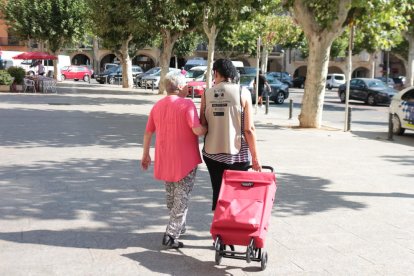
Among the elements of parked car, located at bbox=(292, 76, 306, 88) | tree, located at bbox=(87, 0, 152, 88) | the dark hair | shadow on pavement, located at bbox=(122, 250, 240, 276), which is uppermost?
tree, located at bbox=(87, 0, 152, 88)

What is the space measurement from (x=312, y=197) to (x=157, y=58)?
63.2 m

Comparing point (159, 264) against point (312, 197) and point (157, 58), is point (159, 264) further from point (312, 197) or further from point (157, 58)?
point (157, 58)

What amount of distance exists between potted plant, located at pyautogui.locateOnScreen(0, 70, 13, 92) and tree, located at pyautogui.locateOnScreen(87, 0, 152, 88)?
664cm

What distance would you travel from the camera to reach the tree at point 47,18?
132 feet

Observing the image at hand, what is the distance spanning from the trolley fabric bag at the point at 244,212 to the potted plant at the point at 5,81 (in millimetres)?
25916

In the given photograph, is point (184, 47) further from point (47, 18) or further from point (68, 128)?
point (68, 128)

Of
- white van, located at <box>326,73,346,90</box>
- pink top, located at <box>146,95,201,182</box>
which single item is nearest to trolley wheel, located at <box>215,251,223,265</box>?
pink top, located at <box>146,95,201,182</box>

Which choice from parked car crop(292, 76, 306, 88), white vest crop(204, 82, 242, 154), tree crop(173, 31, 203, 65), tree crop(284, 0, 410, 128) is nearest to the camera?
white vest crop(204, 82, 242, 154)

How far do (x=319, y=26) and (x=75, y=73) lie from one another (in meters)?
41.6

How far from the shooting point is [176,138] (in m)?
4.95

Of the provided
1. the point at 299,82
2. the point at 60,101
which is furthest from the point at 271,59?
the point at 60,101

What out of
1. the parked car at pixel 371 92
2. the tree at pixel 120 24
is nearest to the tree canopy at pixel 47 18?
the tree at pixel 120 24

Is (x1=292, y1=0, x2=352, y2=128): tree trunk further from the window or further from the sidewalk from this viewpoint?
the sidewalk

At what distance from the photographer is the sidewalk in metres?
4.75
